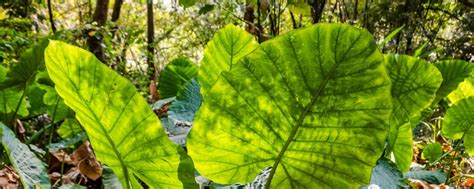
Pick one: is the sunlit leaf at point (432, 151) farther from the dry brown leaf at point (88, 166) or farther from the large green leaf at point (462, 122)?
the dry brown leaf at point (88, 166)

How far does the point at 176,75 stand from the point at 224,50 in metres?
0.51

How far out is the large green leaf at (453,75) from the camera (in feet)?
2.28

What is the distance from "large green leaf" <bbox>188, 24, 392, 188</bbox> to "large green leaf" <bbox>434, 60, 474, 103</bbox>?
0.40 metres

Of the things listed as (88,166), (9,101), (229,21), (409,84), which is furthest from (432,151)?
(229,21)

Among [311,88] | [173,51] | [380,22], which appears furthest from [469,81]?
[173,51]

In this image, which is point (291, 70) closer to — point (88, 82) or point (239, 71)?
point (239, 71)

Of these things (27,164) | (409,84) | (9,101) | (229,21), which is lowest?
(229,21)

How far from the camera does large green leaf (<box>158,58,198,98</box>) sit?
3.47 ft

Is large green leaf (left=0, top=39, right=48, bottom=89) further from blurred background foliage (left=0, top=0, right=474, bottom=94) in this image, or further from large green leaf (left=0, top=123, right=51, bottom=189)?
blurred background foliage (left=0, top=0, right=474, bottom=94)

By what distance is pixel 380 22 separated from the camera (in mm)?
3986

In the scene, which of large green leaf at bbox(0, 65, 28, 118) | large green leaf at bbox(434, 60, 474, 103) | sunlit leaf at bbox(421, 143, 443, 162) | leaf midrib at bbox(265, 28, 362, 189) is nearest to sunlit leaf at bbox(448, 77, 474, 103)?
sunlit leaf at bbox(421, 143, 443, 162)

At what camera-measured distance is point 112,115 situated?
0.38 meters

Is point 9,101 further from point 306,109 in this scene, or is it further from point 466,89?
point 466,89

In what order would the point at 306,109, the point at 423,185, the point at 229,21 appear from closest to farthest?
1. the point at 306,109
2. the point at 423,185
3. the point at 229,21
